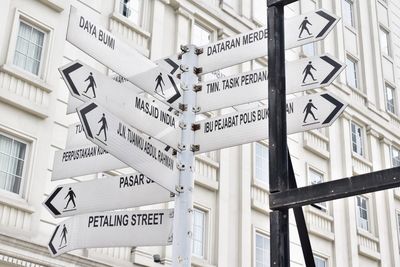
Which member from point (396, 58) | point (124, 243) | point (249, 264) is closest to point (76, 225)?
point (124, 243)

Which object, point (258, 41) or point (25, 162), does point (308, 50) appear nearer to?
point (25, 162)

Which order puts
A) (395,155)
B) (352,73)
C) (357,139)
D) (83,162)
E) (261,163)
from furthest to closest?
(395,155), (352,73), (357,139), (261,163), (83,162)

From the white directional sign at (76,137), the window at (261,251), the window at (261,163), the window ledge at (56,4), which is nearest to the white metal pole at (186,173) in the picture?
the white directional sign at (76,137)

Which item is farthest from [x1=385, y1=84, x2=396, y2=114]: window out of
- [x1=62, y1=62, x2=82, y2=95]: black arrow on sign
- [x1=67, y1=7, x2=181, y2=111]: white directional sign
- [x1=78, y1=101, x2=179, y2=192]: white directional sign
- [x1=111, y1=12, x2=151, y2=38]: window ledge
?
[x1=62, y1=62, x2=82, y2=95]: black arrow on sign

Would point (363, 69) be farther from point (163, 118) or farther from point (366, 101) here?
point (163, 118)

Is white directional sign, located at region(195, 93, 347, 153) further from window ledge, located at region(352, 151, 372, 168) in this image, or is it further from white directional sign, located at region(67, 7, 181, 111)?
window ledge, located at region(352, 151, 372, 168)

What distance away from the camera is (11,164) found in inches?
478

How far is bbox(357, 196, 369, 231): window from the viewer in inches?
845

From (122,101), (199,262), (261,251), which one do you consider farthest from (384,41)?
(122,101)

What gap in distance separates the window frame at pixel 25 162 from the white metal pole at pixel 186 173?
7.34 m

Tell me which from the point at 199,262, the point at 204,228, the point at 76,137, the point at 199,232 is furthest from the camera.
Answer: the point at 204,228

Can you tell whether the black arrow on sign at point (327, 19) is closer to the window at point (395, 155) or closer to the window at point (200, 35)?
the window at point (200, 35)

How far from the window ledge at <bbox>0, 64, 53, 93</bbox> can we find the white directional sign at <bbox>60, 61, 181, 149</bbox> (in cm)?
767

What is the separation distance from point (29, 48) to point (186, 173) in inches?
357
